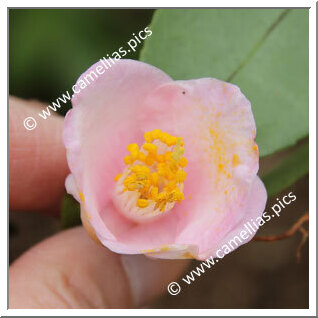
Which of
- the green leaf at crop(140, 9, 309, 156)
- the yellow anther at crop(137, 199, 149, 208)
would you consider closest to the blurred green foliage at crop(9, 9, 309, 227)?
the green leaf at crop(140, 9, 309, 156)

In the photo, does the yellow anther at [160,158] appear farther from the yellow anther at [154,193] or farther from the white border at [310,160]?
the white border at [310,160]

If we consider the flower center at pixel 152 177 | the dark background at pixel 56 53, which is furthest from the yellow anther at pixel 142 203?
the dark background at pixel 56 53

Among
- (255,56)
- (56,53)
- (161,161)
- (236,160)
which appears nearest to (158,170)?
(161,161)

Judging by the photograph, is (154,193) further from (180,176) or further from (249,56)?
(249,56)

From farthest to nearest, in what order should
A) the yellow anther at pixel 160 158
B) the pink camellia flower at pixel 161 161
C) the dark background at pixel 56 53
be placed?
the dark background at pixel 56 53
the yellow anther at pixel 160 158
the pink camellia flower at pixel 161 161

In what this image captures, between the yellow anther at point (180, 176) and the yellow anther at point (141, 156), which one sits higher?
the yellow anther at point (141, 156)

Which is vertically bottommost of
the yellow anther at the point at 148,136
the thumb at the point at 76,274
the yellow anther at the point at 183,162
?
the thumb at the point at 76,274

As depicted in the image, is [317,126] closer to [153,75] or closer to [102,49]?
[153,75]

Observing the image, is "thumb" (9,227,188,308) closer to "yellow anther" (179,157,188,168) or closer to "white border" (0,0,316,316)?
"white border" (0,0,316,316)
